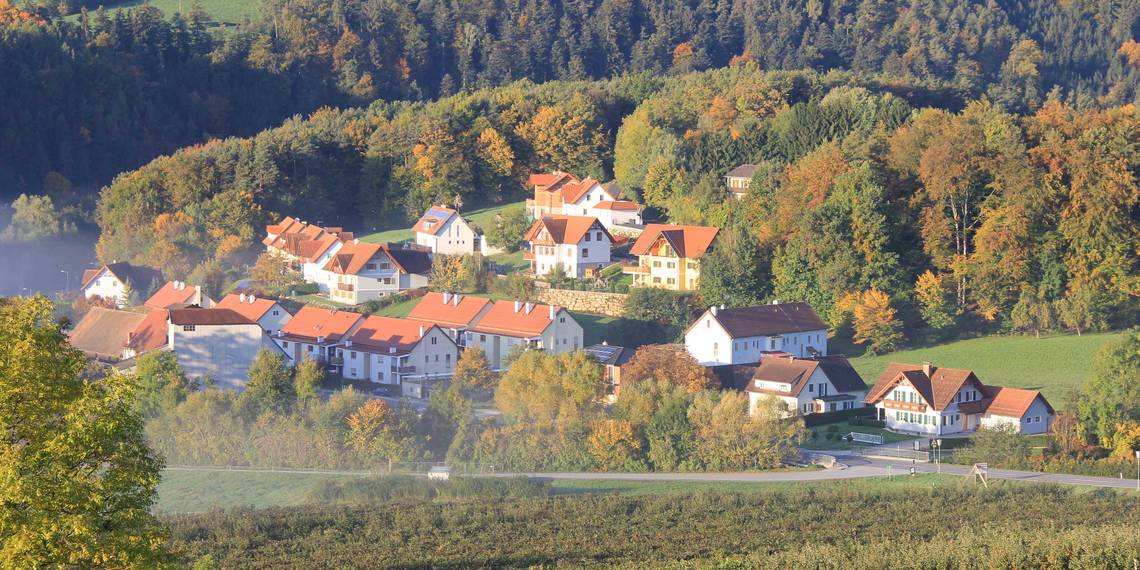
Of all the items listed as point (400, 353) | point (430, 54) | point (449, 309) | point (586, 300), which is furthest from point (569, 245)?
point (430, 54)

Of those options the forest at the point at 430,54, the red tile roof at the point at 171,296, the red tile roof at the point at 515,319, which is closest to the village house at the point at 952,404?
the red tile roof at the point at 515,319

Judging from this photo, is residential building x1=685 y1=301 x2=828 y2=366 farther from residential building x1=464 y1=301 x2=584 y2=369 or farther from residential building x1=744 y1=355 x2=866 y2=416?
residential building x1=464 y1=301 x2=584 y2=369

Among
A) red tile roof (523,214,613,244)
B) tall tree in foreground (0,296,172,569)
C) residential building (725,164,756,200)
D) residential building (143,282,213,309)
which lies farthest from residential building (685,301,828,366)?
tall tree in foreground (0,296,172,569)

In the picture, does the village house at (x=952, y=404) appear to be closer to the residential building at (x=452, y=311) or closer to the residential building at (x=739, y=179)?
the residential building at (x=452, y=311)

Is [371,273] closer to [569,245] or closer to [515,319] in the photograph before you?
[569,245]

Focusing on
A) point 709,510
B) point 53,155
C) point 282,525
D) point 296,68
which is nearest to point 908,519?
point 709,510
